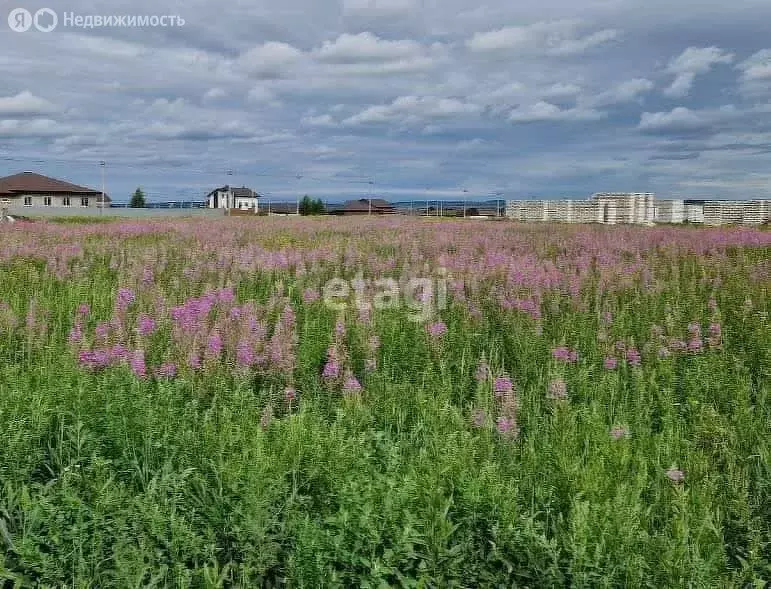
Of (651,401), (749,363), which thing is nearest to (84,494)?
(651,401)

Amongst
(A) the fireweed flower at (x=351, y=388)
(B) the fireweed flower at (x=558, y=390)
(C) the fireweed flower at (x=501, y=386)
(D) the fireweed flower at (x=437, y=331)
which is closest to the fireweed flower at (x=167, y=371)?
(A) the fireweed flower at (x=351, y=388)

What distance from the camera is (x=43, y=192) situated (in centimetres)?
8656

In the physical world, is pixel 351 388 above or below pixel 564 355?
below

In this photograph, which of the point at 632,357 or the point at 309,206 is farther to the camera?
the point at 309,206

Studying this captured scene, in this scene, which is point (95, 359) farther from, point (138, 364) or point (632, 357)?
point (632, 357)

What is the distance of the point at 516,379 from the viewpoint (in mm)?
5586

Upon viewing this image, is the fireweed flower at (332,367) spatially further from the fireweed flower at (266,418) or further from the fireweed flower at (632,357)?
the fireweed flower at (632,357)

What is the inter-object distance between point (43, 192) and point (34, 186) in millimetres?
1821

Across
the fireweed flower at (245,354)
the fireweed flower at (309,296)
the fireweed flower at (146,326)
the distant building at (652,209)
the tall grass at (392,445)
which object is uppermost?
the distant building at (652,209)

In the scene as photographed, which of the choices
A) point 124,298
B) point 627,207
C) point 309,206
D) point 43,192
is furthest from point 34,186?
point 124,298

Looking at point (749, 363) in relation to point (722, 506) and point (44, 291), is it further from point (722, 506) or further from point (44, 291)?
point (44, 291)

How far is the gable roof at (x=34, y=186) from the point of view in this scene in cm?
8556

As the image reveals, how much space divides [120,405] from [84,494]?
798mm

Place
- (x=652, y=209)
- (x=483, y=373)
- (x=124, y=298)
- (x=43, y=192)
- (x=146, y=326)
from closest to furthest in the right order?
(x=483, y=373) → (x=146, y=326) → (x=124, y=298) → (x=652, y=209) → (x=43, y=192)
